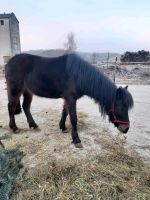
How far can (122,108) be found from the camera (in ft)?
11.4

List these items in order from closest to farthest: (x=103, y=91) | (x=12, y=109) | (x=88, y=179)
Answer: (x=88, y=179) → (x=103, y=91) → (x=12, y=109)

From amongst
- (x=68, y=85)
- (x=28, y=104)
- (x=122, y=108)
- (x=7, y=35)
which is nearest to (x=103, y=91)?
(x=122, y=108)

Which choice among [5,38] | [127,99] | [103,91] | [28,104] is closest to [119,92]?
[127,99]

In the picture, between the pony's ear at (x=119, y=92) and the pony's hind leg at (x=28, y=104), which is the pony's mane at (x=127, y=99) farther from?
the pony's hind leg at (x=28, y=104)

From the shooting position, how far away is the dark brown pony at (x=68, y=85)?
11.6 ft

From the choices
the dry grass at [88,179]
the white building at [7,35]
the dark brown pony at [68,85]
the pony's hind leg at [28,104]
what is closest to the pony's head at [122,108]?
the dark brown pony at [68,85]

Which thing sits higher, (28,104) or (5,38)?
(5,38)

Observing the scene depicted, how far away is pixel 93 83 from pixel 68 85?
15.4 inches

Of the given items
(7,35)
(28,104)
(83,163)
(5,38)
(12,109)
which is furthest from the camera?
(5,38)

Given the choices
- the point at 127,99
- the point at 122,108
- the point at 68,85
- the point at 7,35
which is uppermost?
the point at 7,35

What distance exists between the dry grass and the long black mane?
0.83 m

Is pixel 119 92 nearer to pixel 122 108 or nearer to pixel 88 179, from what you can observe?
pixel 122 108

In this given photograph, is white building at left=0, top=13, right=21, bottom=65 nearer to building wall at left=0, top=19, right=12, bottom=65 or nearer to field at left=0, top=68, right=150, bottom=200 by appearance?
building wall at left=0, top=19, right=12, bottom=65

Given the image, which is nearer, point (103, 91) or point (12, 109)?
point (103, 91)
